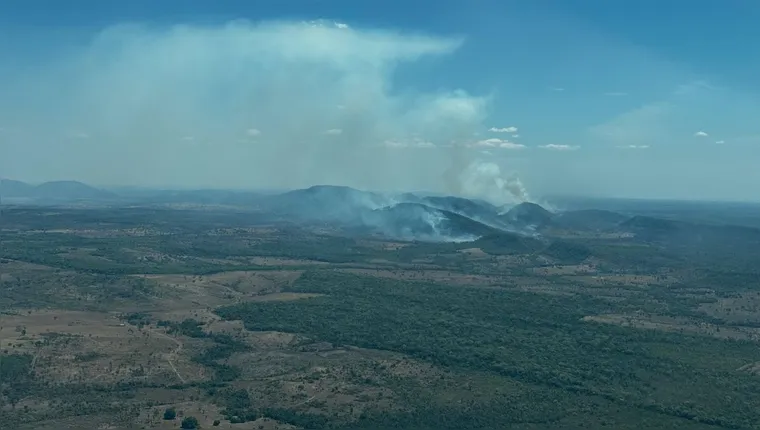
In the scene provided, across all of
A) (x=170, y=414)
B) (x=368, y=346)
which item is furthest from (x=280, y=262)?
(x=170, y=414)

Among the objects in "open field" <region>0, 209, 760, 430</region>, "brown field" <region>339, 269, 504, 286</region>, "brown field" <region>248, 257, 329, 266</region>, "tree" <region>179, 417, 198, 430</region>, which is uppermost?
"brown field" <region>248, 257, 329, 266</region>

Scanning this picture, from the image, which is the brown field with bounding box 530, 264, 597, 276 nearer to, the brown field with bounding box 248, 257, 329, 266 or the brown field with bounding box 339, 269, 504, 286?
the brown field with bounding box 339, 269, 504, 286

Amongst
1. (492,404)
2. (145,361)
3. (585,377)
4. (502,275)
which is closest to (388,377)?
(492,404)

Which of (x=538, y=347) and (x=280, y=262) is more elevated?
(x=280, y=262)

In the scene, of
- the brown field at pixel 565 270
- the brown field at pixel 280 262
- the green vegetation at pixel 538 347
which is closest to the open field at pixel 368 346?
the green vegetation at pixel 538 347

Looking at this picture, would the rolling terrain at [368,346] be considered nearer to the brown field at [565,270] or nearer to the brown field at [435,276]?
the brown field at [435,276]

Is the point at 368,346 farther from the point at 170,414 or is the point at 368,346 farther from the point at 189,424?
the point at 189,424

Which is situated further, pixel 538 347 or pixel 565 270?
pixel 565 270

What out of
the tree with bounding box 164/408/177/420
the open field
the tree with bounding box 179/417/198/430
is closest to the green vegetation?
the open field

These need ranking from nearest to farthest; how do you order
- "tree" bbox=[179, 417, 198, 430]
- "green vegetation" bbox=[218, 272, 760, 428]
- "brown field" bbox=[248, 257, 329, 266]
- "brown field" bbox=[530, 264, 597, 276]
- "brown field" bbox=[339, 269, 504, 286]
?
→ "tree" bbox=[179, 417, 198, 430], "green vegetation" bbox=[218, 272, 760, 428], "brown field" bbox=[339, 269, 504, 286], "brown field" bbox=[530, 264, 597, 276], "brown field" bbox=[248, 257, 329, 266]

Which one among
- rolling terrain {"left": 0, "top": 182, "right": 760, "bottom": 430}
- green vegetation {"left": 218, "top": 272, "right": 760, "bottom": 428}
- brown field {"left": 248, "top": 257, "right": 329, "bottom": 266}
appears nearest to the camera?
rolling terrain {"left": 0, "top": 182, "right": 760, "bottom": 430}
